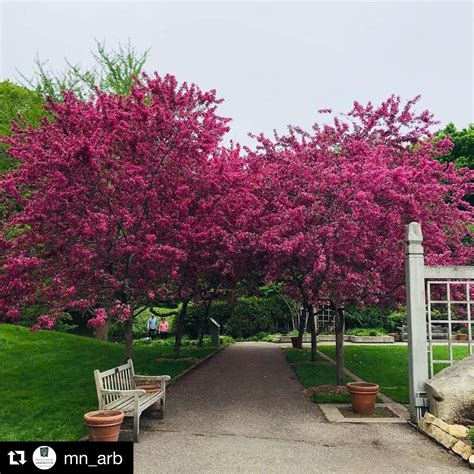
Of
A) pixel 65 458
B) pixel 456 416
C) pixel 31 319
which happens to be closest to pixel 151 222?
pixel 65 458

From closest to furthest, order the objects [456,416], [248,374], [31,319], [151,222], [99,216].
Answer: [456,416] < [99,216] < [151,222] < [248,374] < [31,319]

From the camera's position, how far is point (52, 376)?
41.9ft

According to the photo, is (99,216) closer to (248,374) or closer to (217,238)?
(217,238)

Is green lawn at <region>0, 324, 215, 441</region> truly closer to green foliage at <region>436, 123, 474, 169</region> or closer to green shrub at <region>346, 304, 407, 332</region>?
green shrub at <region>346, 304, 407, 332</region>

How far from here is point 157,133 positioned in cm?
931

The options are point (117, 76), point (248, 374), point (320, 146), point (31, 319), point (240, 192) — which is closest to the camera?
point (240, 192)

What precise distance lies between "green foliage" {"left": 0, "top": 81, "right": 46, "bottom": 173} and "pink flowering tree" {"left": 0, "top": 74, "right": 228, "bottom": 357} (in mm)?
13566

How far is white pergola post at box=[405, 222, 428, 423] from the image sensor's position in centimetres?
847

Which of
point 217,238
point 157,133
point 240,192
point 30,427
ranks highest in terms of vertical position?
point 157,133

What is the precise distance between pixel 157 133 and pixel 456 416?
6866mm

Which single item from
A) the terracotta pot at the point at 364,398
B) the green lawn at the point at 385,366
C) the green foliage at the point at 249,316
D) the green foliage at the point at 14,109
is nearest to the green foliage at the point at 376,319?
the green foliage at the point at 249,316

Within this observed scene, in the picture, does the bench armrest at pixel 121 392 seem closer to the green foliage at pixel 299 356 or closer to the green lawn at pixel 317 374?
the green lawn at pixel 317 374

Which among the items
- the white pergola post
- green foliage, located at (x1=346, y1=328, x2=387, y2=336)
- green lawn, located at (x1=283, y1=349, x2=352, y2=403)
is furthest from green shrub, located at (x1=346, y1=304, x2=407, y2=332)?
the white pergola post

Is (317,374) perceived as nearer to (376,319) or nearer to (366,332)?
(366,332)
